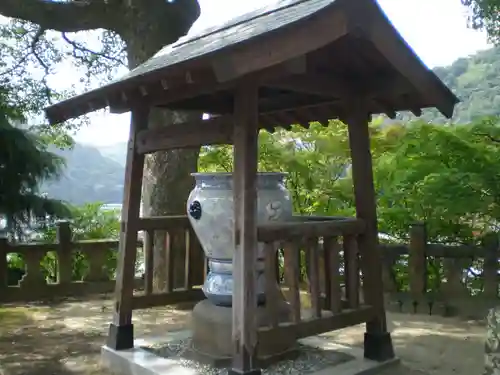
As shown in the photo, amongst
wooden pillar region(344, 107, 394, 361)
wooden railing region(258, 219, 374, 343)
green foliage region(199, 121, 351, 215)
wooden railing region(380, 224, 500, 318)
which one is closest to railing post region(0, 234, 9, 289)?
green foliage region(199, 121, 351, 215)

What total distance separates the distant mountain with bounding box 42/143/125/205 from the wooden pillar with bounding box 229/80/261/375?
6.40 metres

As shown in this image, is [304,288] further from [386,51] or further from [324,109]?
[386,51]

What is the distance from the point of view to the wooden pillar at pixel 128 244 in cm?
464

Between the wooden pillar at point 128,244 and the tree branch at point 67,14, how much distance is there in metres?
3.68

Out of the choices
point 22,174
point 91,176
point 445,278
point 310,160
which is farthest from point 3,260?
point 91,176

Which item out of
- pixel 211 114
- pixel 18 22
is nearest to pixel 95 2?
pixel 18 22

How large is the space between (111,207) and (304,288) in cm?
493

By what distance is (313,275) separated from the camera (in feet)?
13.0

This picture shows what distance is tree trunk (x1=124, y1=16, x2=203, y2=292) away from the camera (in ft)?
24.0

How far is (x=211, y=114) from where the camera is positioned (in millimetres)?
5520

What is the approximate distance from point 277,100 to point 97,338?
2856 millimetres

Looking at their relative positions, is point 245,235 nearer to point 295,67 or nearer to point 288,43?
point 295,67

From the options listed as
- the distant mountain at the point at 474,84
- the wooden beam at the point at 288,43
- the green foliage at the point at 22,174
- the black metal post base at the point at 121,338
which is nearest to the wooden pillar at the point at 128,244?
the black metal post base at the point at 121,338

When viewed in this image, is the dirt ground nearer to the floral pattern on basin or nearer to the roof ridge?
the floral pattern on basin
